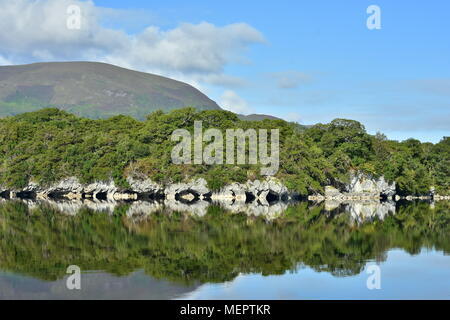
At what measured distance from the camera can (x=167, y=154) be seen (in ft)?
200

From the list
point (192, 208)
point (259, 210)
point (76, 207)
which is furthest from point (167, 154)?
point (259, 210)

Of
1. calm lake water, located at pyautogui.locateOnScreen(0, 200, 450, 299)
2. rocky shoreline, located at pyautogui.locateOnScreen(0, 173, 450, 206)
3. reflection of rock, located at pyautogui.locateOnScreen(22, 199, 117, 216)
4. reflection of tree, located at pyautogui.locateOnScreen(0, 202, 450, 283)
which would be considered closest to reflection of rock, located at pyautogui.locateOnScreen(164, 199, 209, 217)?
reflection of tree, located at pyautogui.locateOnScreen(0, 202, 450, 283)

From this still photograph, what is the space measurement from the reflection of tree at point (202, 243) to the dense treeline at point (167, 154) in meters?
23.9

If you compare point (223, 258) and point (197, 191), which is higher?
point (197, 191)

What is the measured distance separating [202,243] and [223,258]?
371cm

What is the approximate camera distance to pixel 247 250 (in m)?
21.7

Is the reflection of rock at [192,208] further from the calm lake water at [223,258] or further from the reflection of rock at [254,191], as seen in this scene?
the reflection of rock at [254,191]

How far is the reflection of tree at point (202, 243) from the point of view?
59.4 feet

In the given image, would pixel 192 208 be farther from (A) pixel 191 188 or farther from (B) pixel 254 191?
(B) pixel 254 191

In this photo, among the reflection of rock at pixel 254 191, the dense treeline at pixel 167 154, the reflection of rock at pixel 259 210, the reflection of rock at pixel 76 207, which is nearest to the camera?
the reflection of rock at pixel 259 210

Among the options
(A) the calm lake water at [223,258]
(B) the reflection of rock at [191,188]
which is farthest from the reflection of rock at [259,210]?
(B) the reflection of rock at [191,188]
